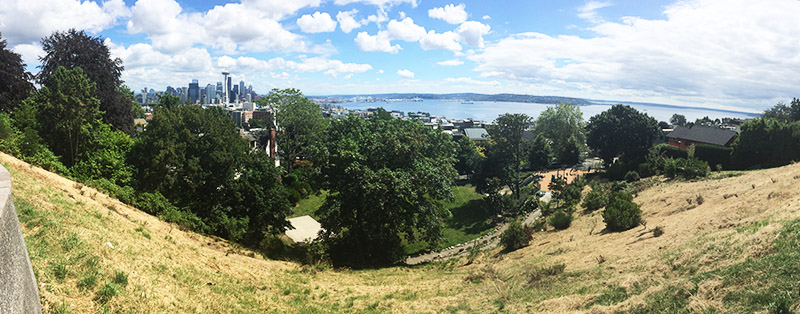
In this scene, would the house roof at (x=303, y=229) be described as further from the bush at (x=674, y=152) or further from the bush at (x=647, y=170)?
the bush at (x=674, y=152)

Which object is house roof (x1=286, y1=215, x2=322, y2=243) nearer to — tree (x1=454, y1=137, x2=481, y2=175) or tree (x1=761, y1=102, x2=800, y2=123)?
tree (x1=454, y1=137, x2=481, y2=175)

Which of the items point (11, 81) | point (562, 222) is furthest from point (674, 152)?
point (11, 81)

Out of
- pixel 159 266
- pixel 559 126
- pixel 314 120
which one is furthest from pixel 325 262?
pixel 559 126

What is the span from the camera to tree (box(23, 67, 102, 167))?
20.9 meters

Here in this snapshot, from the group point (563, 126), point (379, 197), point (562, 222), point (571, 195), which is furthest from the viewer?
point (563, 126)

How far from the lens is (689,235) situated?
13562 mm

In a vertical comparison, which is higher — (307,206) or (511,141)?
(511,141)

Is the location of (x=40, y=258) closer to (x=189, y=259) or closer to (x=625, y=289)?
(x=189, y=259)

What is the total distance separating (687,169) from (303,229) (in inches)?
1065

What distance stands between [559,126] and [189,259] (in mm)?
63762

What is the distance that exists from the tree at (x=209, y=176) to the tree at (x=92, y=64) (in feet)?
45.5

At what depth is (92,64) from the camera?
31188 mm

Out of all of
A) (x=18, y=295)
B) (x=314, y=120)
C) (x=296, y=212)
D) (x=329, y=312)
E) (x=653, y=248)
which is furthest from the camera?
(x=314, y=120)

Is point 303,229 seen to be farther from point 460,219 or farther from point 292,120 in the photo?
point 292,120
